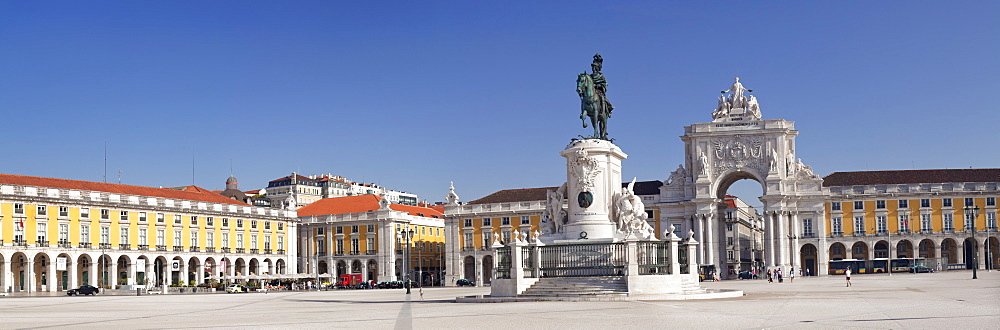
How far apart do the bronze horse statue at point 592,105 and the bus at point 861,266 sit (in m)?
56.8

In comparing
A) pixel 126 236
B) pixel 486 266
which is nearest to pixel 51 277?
pixel 126 236

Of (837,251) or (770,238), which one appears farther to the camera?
(837,251)

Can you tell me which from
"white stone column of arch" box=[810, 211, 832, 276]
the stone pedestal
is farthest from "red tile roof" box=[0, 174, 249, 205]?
the stone pedestal

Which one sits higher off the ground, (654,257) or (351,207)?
(351,207)

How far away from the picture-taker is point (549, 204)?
3516 centimetres

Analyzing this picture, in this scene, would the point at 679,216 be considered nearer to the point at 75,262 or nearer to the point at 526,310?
the point at 75,262

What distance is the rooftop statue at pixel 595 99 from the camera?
113ft

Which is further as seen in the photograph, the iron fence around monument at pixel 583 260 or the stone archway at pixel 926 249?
the stone archway at pixel 926 249

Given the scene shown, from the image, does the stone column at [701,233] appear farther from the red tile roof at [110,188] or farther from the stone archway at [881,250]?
the red tile roof at [110,188]

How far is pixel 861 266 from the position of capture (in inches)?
3415

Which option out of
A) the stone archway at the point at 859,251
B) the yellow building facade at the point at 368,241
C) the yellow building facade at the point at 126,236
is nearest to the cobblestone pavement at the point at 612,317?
the yellow building facade at the point at 126,236

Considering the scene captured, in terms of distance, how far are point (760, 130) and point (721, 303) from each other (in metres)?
67.4

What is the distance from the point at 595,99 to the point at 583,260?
202 inches

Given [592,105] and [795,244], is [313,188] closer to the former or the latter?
[795,244]
